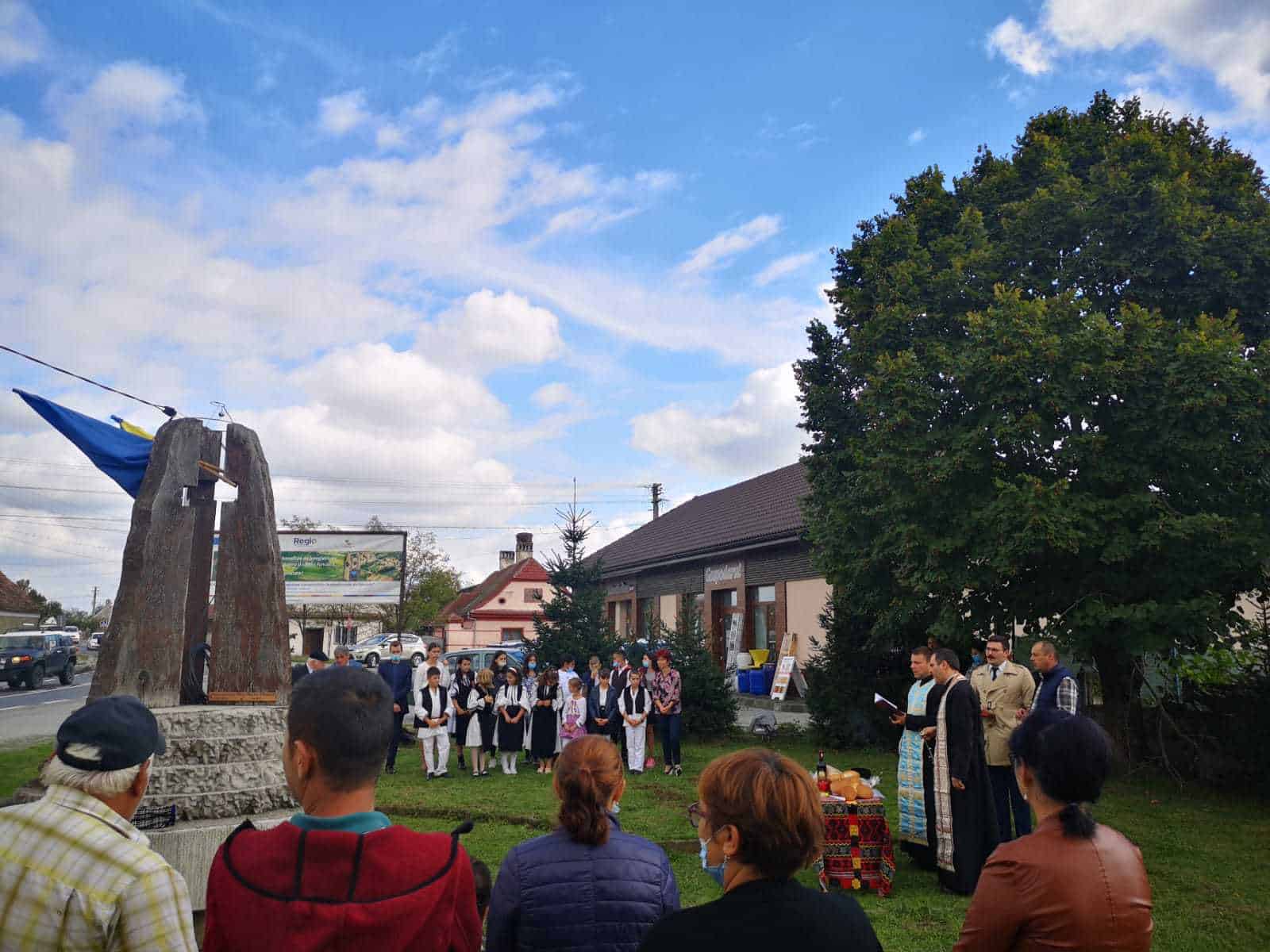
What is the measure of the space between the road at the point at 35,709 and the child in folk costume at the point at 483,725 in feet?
18.1

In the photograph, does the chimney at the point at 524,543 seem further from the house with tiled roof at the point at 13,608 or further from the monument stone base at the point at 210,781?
the monument stone base at the point at 210,781

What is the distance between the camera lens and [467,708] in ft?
46.5

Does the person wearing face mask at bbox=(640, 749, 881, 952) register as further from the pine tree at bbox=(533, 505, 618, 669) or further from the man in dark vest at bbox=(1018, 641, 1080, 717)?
the pine tree at bbox=(533, 505, 618, 669)

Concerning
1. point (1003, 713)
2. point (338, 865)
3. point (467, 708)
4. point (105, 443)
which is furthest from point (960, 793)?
point (467, 708)

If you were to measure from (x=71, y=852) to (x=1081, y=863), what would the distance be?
8.58ft

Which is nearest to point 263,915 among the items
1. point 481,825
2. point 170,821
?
point 170,821

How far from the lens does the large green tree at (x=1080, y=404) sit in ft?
33.3

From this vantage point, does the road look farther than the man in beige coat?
Yes

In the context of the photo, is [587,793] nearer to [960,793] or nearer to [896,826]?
[960,793]

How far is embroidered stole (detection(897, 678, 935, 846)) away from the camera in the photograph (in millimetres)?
7480

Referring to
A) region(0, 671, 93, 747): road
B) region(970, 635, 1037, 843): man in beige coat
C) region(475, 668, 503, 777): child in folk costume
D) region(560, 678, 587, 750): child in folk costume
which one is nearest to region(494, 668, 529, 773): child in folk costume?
region(475, 668, 503, 777): child in folk costume

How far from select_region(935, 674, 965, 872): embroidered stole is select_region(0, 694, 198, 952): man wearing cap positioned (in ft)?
20.1

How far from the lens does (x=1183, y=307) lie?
1130cm

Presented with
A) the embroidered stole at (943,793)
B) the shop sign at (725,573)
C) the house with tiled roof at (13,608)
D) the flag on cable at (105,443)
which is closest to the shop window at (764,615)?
the shop sign at (725,573)
